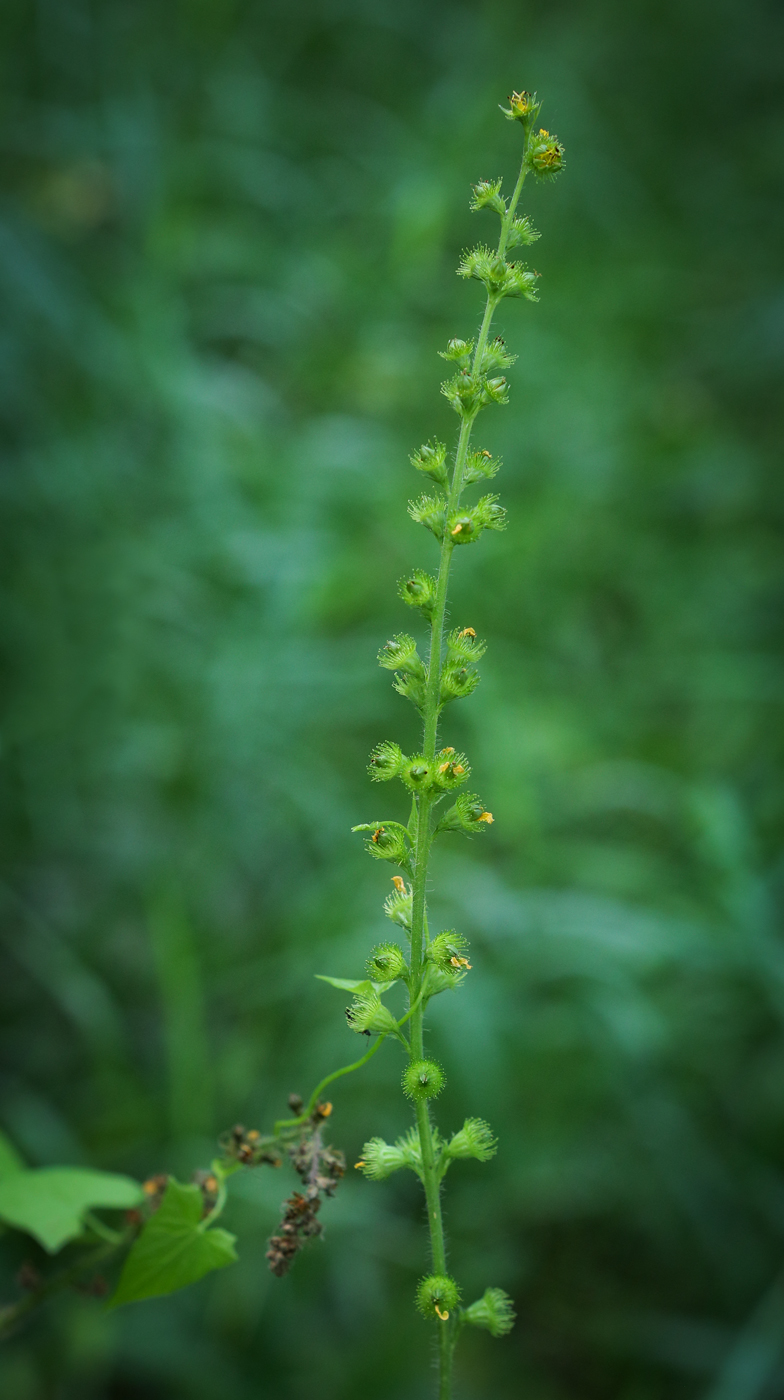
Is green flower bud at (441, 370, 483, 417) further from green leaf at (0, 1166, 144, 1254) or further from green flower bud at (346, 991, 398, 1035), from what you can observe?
green leaf at (0, 1166, 144, 1254)

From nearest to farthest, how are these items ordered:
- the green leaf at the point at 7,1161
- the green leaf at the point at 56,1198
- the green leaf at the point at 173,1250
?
the green leaf at the point at 173,1250
the green leaf at the point at 56,1198
the green leaf at the point at 7,1161

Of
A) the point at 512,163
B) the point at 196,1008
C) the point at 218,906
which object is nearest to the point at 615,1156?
the point at 196,1008

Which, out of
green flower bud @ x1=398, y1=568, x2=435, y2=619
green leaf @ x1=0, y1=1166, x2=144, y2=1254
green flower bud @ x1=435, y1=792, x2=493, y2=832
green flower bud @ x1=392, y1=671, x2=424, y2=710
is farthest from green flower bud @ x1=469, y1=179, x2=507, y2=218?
green leaf @ x1=0, y1=1166, x2=144, y2=1254

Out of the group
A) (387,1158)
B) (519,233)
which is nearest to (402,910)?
(387,1158)

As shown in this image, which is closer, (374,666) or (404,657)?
(404,657)

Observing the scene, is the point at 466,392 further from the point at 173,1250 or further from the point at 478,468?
the point at 173,1250

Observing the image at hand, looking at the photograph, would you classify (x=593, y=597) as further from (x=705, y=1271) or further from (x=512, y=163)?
(x=705, y=1271)

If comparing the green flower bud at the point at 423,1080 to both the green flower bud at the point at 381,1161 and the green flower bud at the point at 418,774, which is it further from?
the green flower bud at the point at 418,774

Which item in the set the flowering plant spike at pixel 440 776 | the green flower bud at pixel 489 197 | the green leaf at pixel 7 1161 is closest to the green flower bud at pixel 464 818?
the flowering plant spike at pixel 440 776
